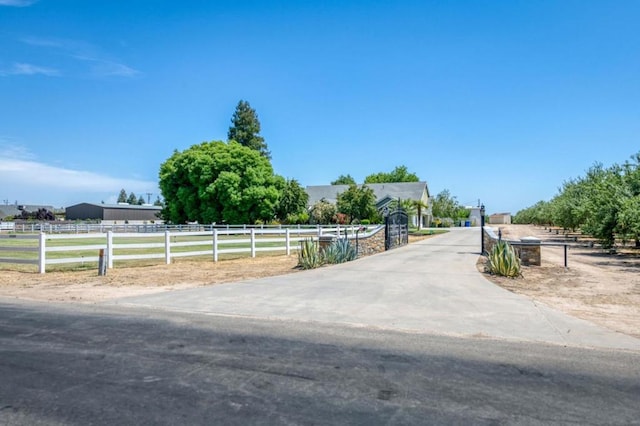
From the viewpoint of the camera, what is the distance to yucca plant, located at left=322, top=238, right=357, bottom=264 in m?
17.6

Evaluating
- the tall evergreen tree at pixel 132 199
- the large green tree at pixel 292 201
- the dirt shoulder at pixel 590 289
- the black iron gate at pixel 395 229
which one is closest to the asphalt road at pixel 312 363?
the dirt shoulder at pixel 590 289

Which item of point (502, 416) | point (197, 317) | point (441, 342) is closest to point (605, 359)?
point (441, 342)

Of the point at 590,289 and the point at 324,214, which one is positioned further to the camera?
the point at 324,214

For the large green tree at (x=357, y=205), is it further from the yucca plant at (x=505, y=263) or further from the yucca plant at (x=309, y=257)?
the yucca plant at (x=505, y=263)

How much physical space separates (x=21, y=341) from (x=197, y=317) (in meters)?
2.69

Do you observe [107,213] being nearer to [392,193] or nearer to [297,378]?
[392,193]

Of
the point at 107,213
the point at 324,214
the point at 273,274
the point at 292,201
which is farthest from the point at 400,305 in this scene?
the point at 107,213

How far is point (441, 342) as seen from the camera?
6727 millimetres

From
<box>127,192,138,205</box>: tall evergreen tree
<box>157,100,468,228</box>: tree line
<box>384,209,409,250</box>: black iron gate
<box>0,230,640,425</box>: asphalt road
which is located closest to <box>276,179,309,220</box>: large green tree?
<box>157,100,468,228</box>: tree line

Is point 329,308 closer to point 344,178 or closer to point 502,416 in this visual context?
point 502,416

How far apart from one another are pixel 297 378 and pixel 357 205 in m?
51.6

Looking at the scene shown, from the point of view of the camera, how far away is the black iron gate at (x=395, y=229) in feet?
82.8

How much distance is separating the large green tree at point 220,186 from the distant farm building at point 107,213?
36.3 m

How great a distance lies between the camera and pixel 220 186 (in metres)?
54.3
